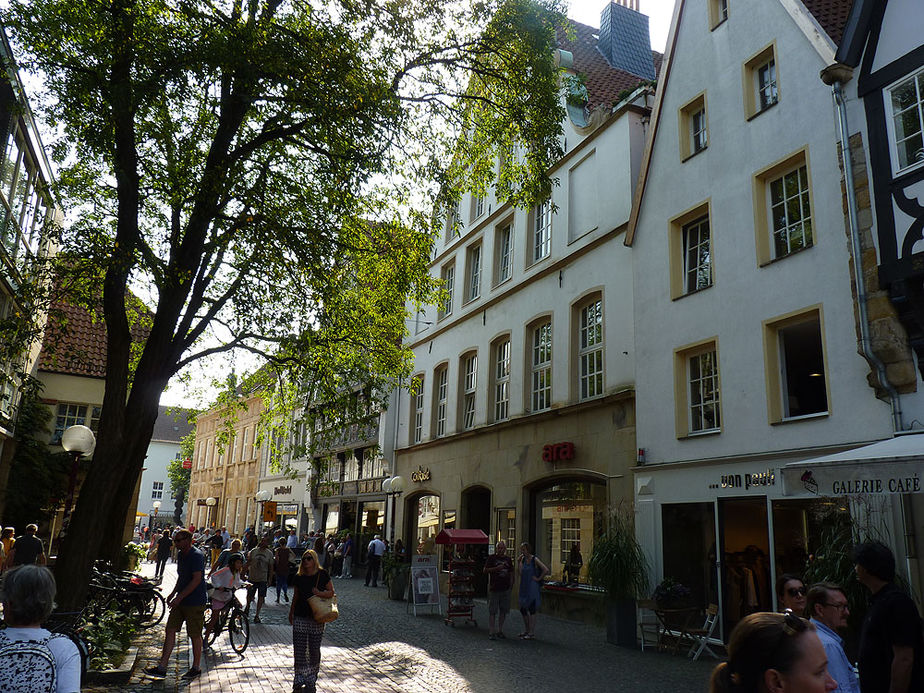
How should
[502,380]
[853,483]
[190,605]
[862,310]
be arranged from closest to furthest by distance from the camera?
1. [853,483]
2. [190,605]
3. [862,310]
4. [502,380]

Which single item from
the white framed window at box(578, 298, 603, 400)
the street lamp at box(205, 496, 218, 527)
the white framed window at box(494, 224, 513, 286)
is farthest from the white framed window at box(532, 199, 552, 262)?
the street lamp at box(205, 496, 218, 527)

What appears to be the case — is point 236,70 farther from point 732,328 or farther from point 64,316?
point 732,328

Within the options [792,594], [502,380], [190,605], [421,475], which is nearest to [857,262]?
[792,594]

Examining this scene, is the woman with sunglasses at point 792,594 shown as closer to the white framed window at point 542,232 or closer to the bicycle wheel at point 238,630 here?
the bicycle wheel at point 238,630

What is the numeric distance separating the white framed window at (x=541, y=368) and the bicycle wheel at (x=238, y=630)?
9920mm

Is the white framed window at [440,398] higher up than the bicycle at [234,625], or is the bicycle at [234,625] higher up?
the white framed window at [440,398]

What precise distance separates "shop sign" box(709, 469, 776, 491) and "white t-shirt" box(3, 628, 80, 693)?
431 inches

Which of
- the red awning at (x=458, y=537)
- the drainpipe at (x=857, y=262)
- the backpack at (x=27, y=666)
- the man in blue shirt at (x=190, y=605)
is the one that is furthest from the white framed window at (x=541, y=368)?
the backpack at (x=27, y=666)

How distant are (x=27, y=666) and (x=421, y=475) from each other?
23.3 metres

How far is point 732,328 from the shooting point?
13.1 meters

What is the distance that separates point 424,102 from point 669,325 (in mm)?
6497

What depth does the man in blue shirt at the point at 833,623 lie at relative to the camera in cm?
372

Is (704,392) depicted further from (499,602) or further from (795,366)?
(499,602)

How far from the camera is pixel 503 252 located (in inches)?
939
